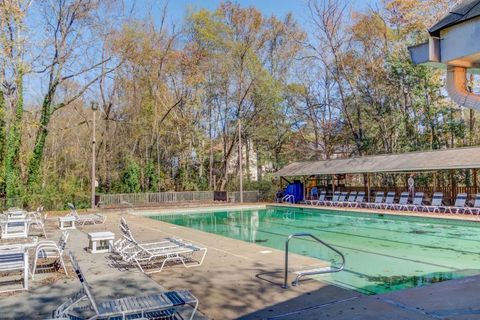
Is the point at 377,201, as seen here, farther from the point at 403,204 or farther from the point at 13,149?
the point at 13,149

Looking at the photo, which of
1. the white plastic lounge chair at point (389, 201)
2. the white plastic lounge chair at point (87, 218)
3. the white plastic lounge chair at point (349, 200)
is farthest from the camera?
the white plastic lounge chair at point (349, 200)

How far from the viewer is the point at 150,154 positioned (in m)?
31.1

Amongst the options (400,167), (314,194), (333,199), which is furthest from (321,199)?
(400,167)

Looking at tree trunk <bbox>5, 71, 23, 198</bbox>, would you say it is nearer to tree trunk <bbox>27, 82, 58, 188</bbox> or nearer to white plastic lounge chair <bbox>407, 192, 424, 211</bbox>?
tree trunk <bbox>27, 82, 58, 188</bbox>

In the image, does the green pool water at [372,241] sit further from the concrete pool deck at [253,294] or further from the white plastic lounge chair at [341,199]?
the white plastic lounge chair at [341,199]

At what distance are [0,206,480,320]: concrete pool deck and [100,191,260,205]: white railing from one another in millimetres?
16986

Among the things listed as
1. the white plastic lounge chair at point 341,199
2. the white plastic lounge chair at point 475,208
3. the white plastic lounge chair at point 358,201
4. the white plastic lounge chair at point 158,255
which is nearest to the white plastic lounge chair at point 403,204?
the white plastic lounge chair at point 358,201

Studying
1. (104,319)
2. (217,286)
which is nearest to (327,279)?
(217,286)

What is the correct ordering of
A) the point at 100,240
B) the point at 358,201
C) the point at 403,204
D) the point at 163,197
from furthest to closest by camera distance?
the point at 163,197 < the point at 358,201 < the point at 403,204 < the point at 100,240

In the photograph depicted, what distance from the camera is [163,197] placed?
1019 inches

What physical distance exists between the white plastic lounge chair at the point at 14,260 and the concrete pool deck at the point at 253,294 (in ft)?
0.97

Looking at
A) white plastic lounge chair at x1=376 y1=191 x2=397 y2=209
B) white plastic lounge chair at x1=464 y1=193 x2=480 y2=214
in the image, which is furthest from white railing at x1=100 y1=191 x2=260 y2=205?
white plastic lounge chair at x1=464 y1=193 x2=480 y2=214

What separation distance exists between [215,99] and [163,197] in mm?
10082

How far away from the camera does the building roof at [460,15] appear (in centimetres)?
271
